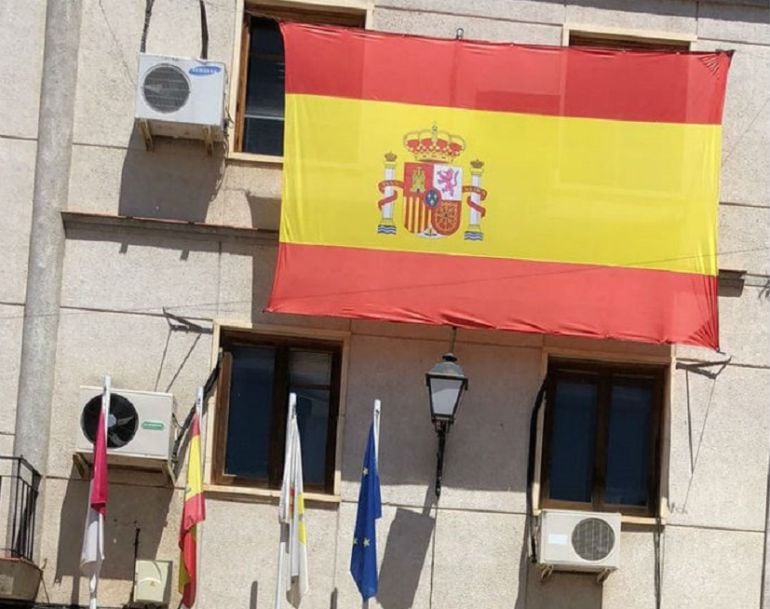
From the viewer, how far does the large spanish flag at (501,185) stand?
15.2 meters

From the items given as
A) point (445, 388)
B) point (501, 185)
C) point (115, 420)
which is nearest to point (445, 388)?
point (445, 388)

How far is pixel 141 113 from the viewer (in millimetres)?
15086

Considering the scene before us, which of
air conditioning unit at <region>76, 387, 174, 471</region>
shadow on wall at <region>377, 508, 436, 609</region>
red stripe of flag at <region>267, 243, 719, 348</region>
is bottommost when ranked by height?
shadow on wall at <region>377, 508, 436, 609</region>

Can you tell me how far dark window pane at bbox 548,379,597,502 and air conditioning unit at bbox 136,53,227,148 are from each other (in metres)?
3.53

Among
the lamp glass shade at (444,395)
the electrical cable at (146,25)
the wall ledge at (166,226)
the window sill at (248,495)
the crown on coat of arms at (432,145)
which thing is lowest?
the window sill at (248,495)

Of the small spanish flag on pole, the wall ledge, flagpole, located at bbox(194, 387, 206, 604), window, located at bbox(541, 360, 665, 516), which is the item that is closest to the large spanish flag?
the wall ledge

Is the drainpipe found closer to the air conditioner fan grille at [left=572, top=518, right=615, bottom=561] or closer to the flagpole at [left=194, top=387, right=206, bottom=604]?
the flagpole at [left=194, top=387, right=206, bottom=604]

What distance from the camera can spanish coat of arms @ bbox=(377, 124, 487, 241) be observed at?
1526 centimetres

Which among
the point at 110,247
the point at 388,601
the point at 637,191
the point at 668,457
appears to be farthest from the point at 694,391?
the point at 110,247

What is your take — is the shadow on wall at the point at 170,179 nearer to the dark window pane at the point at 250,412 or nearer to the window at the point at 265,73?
the window at the point at 265,73

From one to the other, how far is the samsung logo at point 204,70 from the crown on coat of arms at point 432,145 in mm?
1574

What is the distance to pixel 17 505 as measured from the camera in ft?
48.2

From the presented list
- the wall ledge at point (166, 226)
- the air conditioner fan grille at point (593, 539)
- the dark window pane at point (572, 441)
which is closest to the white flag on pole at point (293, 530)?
the wall ledge at point (166, 226)

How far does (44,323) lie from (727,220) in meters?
5.53
